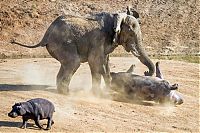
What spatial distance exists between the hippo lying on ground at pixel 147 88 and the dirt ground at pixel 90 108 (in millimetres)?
230

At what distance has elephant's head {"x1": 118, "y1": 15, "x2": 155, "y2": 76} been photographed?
15.3 m

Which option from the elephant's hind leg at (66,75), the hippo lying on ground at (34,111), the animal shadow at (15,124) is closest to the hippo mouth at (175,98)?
the elephant's hind leg at (66,75)

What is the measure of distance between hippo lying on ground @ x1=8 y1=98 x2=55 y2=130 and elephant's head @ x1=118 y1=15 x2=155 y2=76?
455 cm

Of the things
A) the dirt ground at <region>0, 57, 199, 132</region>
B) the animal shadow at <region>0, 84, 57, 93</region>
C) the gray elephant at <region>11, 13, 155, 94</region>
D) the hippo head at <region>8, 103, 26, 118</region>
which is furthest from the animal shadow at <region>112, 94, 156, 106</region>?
the hippo head at <region>8, 103, 26, 118</region>

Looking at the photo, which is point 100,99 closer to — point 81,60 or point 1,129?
point 81,60

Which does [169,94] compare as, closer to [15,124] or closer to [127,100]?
[127,100]

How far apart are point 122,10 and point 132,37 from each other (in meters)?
18.7

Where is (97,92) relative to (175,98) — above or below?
above

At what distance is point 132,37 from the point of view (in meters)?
15.5

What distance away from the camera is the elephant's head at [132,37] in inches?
603

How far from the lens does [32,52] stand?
29.0 m

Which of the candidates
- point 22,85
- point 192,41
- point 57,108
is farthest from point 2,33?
point 57,108

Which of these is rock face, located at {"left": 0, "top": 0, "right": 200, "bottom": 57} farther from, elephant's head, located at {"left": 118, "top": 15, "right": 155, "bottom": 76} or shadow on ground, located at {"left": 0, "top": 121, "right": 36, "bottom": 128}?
shadow on ground, located at {"left": 0, "top": 121, "right": 36, "bottom": 128}

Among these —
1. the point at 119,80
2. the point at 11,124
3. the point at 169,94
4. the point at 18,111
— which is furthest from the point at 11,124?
the point at 169,94
